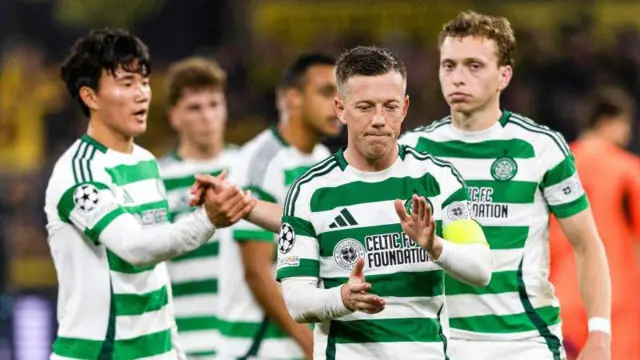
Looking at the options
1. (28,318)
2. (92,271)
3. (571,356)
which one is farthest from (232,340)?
(28,318)

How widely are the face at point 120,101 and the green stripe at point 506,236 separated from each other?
5.20ft

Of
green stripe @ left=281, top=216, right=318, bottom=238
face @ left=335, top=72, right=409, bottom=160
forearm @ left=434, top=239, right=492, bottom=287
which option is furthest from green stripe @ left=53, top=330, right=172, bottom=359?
forearm @ left=434, top=239, right=492, bottom=287

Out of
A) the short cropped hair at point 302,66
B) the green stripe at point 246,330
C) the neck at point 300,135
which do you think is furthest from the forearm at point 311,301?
the short cropped hair at point 302,66

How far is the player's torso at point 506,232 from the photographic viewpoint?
5.16 metres

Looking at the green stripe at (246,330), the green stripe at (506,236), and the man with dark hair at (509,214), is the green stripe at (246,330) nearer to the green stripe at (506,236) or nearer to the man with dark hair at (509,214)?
the man with dark hair at (509,214)

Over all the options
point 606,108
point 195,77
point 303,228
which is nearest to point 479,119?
point 303,228

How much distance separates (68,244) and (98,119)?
597 mm

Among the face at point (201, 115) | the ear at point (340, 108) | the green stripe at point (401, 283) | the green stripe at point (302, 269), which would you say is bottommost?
the green stripe at point (401, 283)

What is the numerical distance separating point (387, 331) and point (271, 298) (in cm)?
205

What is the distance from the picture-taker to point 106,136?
545 cm

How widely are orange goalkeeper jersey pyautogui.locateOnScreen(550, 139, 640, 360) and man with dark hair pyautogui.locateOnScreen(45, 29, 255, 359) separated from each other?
3727 millimetres

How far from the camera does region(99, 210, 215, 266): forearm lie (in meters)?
4.92

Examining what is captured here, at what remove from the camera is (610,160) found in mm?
8438

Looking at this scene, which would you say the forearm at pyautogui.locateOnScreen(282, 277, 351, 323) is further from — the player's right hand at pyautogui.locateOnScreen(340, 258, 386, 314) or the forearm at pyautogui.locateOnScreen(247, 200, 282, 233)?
the forearm at pyautogui.locateOnScreen(247, 200, 282, 233)
